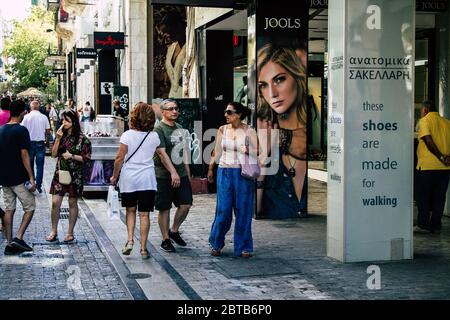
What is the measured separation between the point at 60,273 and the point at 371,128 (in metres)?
3.74

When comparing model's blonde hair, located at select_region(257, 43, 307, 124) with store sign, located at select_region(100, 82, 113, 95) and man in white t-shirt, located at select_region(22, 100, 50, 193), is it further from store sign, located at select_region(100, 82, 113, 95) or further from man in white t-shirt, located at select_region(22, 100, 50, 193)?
store sign, located at select_region(100, 82, 113, 95)

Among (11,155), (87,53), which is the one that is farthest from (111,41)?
(11,155)

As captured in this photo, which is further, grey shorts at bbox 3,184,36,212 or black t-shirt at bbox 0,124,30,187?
grey shorts at bbox 3,184,36,212

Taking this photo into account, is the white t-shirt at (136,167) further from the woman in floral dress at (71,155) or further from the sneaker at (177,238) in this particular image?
the woman in floral dress at (71,155)

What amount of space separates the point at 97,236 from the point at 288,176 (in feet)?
10.6

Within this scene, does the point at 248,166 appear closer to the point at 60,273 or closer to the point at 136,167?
the point at 136,167

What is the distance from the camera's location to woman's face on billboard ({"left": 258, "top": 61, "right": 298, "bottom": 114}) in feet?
36.0

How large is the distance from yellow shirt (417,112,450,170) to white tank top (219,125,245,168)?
2994 millimetres

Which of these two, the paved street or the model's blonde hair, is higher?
the model's blonde hair

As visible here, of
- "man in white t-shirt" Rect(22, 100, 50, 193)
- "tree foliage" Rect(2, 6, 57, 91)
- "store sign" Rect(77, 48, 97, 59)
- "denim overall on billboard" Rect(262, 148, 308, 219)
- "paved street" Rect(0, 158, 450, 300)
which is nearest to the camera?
"paved street" Rect(0, 158, 450, 300)

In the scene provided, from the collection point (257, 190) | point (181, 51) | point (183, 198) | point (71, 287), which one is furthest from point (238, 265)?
point (181, 51)

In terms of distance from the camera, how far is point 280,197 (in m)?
11.1

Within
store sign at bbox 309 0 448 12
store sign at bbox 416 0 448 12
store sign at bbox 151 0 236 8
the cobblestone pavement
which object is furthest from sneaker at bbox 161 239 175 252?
store sign at bbox 416 0 448 12
